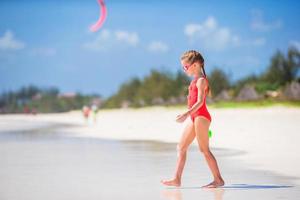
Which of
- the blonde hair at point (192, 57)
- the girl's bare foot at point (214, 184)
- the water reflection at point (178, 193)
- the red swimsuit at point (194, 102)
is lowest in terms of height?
the water reflection at point (178, 193)

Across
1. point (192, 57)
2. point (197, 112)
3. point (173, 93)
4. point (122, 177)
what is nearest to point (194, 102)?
point (197, 112)

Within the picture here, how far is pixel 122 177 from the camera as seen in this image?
302 inches

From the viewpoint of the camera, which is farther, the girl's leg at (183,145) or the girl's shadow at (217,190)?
the girl's leg at (183,145)

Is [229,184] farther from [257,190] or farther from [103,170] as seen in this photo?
[103,170]

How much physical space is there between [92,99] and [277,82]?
1802 inches

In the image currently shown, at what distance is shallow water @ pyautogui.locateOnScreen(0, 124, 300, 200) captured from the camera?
20.6 ft

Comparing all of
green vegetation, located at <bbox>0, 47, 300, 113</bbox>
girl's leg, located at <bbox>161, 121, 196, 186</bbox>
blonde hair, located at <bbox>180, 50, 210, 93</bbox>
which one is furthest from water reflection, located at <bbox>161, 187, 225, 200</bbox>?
green vegetation, located at <bbox>0, 47, 300, 113</bbox>

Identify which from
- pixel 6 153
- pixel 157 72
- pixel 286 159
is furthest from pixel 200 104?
pixel 157 72

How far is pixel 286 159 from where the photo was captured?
9695 millimetres

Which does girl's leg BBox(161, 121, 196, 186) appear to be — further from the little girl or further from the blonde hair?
the blonde hair

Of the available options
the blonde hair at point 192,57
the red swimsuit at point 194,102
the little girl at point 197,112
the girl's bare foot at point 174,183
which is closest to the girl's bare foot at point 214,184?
the little girl at point 197,112

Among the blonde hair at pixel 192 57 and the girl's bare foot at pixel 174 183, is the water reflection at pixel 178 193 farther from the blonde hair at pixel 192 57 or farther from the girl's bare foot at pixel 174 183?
the blonde hair at pixel 192 57

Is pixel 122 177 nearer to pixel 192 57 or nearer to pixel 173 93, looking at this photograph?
pixel 192 57

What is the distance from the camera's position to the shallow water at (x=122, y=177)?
627cm
